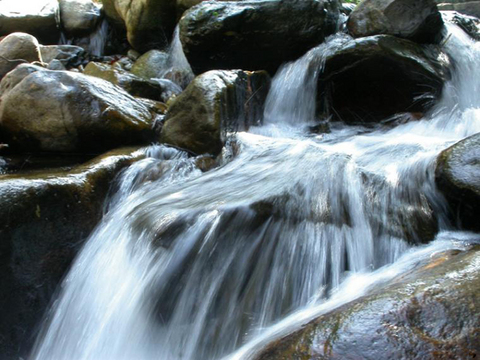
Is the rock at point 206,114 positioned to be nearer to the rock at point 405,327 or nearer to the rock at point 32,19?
the rock at point 405,327

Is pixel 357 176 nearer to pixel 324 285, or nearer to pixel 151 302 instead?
pixel 324 285

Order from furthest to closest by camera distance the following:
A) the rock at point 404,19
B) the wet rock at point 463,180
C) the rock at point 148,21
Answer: the rock at point 148,21, the rock at point 404,19, the wet rock at point 463,180

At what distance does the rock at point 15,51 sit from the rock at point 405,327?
756 cm

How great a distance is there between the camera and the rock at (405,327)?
1627 millimetres

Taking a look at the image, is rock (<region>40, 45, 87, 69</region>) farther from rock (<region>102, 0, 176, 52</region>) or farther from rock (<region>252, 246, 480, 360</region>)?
rock (<region>252, 246, 480, 360</region>)

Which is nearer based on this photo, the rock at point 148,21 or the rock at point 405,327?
the rock at point 405,327

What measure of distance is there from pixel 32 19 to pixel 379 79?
938 cm

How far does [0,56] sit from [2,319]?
19.8 ft

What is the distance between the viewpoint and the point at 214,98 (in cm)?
474

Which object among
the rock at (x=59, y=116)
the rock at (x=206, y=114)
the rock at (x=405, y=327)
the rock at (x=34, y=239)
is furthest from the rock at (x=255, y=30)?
the rock at (x=405, y=327)

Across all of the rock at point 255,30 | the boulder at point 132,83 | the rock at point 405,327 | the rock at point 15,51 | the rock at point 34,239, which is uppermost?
the rock at point 255,30

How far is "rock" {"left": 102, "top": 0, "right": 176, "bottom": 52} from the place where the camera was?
9453 mm

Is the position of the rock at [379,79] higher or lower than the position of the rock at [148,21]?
lower

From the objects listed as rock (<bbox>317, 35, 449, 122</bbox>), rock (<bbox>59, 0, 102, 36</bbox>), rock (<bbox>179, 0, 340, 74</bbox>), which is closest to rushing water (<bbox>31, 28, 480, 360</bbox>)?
rock (<bbox>317, 35, 449, 122</bbox>)
